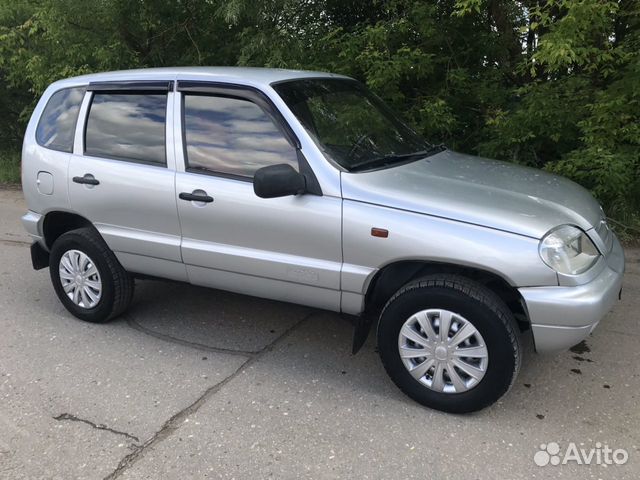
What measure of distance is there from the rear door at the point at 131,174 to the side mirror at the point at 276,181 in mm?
829

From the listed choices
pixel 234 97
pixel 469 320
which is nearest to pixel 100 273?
Result: pixel 234 97

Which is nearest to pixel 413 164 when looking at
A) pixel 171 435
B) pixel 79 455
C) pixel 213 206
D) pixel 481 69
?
pixel 213 206

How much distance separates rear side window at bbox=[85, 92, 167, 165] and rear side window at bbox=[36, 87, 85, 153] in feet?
0.53

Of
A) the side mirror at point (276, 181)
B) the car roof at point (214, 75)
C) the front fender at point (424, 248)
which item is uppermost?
the car roof at point (214, 75)

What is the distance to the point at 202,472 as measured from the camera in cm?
283

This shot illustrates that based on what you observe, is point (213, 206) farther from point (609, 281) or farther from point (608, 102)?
point (608, 102)

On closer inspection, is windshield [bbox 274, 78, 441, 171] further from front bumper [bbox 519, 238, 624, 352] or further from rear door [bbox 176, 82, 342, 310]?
front bumper [bbox 519, 238, 624, 352]

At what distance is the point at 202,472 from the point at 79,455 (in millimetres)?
647

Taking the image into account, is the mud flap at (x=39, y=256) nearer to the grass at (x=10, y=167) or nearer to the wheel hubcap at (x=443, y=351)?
the wheel hubcap at (x=443, y=351)

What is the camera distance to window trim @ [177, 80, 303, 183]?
11.7 feet

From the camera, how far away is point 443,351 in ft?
10.5

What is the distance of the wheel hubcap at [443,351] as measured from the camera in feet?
10.3

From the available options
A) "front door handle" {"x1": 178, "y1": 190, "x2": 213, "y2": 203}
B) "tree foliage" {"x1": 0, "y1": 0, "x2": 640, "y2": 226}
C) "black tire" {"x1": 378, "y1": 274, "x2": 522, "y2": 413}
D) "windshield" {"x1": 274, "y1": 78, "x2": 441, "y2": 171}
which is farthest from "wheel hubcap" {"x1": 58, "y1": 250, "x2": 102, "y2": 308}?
"tree foliage" {"x1": 0, "y1": 0, "x2": 640, "y2": 226}

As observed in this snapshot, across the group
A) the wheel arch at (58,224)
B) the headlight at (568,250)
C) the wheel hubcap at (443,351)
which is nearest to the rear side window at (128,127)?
the wheel arch at (58,224)
